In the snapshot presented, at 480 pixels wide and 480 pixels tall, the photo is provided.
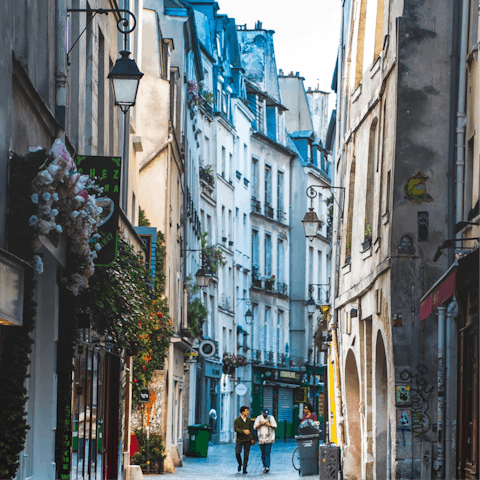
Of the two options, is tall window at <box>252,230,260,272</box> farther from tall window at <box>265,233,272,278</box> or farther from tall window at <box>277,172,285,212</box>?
tall window at <box>277,172,285,212</box>

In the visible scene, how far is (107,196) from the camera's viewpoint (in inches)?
431

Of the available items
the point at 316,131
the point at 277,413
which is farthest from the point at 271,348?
the point at 316,131

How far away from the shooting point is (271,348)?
53.3 m

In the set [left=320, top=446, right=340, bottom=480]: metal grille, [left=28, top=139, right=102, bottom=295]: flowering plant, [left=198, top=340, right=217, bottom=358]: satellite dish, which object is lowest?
Answer: [left=320, top=446, right=340, bottom=480]: metal grille

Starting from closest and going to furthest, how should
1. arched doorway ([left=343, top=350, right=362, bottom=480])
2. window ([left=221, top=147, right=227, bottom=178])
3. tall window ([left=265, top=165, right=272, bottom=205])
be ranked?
arched doorway ([left=343, top=350, right=362, bottom=480]) < window ([left=221, top=147, right=227, bottom=178]) < tall window ([left=265, top=165, right=272, bottom=205])

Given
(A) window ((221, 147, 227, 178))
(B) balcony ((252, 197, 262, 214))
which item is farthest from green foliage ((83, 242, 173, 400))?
(B) balcony ((252, 197, 262, 214))

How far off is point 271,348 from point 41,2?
1738 inches

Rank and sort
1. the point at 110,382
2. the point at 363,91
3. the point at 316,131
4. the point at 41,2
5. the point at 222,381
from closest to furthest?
the point at 41,2
the point at 110,382
the point at 363,91
the point at 222,381
the point at 316,131

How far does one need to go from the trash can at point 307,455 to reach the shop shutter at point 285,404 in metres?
30.8

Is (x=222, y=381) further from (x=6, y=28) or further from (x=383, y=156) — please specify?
(x=6, y=28)

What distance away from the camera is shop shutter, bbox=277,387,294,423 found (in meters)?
53.5

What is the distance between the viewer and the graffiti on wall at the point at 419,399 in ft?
52.2

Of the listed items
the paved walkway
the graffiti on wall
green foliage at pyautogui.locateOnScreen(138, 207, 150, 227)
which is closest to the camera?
the graffiti on wall

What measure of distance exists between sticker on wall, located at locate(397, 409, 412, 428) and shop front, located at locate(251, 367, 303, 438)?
3446 centimetres
